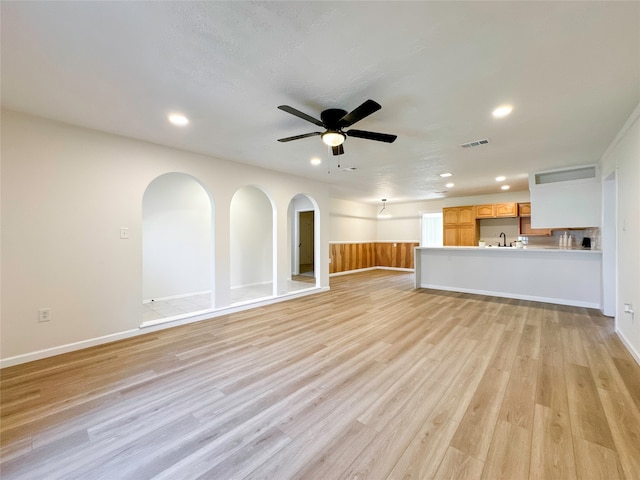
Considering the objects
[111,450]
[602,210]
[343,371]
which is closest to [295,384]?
[343,371]

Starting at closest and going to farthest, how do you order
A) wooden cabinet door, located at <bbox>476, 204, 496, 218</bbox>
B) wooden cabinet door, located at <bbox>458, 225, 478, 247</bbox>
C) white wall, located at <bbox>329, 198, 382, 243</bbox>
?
wooden cabinet door, located at <bbox>476, 204, 496, 218</bbox> → wooden cabinet door, located at <bbox>458, 225, 478, 247</bbox> → white wall, located at <bbox>329, 198, 382, 243</bbox>

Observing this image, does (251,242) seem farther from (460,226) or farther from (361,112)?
(460,226)

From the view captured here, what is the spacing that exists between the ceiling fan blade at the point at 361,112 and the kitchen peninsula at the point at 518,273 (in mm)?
4695

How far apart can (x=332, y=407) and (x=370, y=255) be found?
8529 mm

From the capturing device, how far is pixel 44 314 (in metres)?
2.82

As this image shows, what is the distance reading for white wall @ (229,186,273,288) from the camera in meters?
6.17

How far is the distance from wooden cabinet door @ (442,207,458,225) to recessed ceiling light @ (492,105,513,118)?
5.92 metres

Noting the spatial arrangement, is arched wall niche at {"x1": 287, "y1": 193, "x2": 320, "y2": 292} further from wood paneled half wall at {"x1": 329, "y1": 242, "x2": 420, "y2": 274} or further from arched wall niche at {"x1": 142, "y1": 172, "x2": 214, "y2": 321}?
arched wall niche at {"x1": 142, "y1": 172, "x2": 214, "y2": 321}

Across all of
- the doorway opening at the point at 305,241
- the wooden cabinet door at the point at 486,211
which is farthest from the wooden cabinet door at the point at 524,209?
the doorway opening at the point at 305,241

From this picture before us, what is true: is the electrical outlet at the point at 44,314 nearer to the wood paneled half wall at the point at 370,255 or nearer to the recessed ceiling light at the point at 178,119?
the recessed ceiling light at the point at 178,119

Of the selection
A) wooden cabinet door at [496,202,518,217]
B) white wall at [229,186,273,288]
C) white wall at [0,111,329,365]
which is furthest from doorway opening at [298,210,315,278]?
wooden cabinet door at [496,202,518,217]

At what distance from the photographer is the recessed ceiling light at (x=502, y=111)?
262cm

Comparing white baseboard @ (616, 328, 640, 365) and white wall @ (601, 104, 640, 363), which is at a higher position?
white wall @ (601, 104, 640, 363)

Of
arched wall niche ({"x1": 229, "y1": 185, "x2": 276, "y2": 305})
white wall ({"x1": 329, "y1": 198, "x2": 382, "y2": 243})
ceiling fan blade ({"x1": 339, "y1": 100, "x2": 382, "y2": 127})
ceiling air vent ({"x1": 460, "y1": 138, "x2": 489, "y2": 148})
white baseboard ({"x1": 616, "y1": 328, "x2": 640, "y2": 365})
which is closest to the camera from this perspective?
ceiling fan blade ({"x1": 339, "y1": 100, "x2": 382, "y2": 127})
